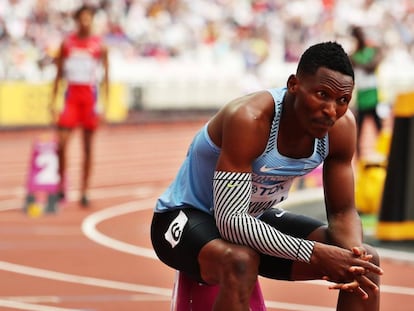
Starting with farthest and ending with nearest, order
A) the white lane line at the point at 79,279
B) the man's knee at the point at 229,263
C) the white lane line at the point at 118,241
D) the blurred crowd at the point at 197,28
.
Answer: the blurred crowd at the point at 197,28
the white lane line at the point at 118,241
the white lane line at the point at 79,279
the man's knee at the point at 229,263

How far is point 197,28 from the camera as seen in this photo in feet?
87.5

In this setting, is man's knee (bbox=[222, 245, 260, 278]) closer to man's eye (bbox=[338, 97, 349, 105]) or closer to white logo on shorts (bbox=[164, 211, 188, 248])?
white logo on shorts (bbox=[164, 211, 188, 248])

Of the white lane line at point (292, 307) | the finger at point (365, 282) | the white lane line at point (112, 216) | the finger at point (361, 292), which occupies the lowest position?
the white lane line at point (112, 216)

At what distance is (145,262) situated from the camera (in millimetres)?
8336

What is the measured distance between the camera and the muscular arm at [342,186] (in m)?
4.77

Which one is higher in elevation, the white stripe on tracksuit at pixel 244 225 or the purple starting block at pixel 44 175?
the white stripe on tracksuit at pixel 244 225

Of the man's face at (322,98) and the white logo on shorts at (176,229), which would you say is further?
the white logo on shorts at (176,229)

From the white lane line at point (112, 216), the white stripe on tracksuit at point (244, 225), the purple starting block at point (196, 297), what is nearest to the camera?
the white stripe on tracksuit at point (244, 225)

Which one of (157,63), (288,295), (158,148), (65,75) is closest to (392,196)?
(288,295)

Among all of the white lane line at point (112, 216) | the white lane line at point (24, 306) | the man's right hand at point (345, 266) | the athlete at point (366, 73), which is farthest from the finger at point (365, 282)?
the athlete at point (366, 73)

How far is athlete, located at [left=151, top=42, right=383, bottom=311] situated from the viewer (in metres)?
4.48

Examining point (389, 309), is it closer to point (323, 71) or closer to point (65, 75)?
point (323, 71)

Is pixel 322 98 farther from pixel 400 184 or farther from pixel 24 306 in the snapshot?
pixel 400 184

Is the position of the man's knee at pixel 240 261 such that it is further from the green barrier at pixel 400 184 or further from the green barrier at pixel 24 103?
the green barrier at pixel 24 103
